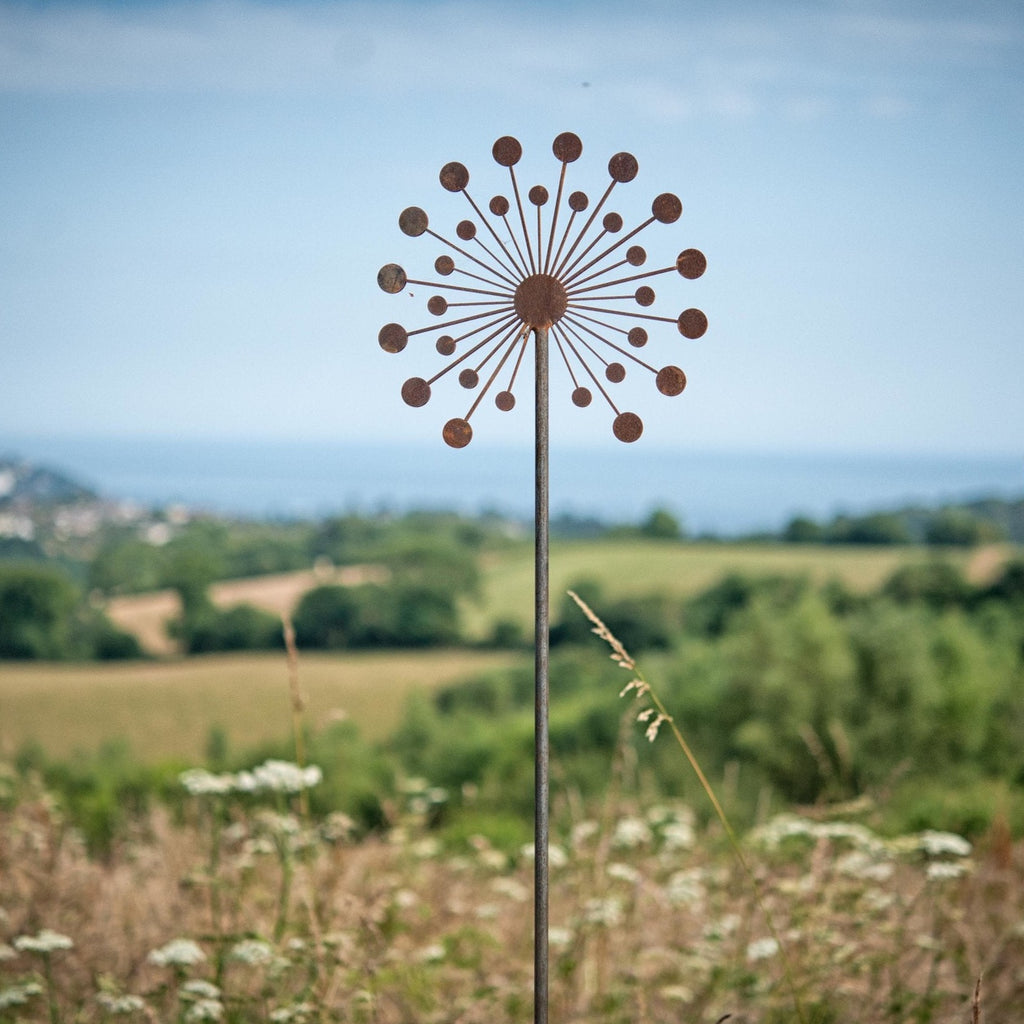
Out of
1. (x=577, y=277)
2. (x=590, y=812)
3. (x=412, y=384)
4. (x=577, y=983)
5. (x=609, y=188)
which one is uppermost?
(x=609, y=188)

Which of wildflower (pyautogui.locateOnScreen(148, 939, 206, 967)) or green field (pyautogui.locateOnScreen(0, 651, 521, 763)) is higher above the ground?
wildflower (pyautogui.locateOnScreen(148, 939, 206, 967))

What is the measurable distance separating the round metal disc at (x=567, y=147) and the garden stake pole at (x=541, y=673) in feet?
A: 0.72

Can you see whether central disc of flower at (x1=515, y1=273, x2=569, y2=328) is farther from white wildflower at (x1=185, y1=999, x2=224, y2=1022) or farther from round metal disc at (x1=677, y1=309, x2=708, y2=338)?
white wildflower at (x1=185, y1=999, x2=224, y2=1022)

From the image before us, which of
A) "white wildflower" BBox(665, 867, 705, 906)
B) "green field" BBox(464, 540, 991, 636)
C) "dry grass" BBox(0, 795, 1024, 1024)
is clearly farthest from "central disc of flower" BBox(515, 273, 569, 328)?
"green field" BBox(464, 540, 991, 636)

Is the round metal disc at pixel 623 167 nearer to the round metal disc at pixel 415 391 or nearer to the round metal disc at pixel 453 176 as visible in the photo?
the round metal disc at pixel 453 176

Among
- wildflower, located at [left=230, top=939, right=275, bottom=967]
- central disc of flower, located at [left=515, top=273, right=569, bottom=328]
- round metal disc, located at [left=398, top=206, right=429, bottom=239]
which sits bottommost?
wildflower, located at [left=230, top=939, right=275, bottom=967]

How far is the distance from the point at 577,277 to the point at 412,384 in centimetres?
23

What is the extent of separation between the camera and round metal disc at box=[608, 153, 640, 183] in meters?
1.21

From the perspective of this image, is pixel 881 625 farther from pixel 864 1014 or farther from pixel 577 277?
pixel 577 277

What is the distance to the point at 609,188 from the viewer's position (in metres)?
1.20

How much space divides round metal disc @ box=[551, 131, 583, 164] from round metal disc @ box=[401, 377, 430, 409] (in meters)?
0.32

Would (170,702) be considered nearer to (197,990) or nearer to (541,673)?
(197,990)

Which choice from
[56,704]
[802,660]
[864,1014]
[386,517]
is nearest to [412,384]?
[864,1014]

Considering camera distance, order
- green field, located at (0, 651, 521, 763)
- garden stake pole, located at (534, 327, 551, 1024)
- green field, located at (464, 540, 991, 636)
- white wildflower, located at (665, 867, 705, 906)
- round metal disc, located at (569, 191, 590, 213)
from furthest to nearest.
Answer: green field, located at (464, 540, 991, 636)
green field, located at (0, 651, 521, 763)
white wildflower, located at (665, 867, 705, 906)
round metal disc, located at (569, 191, 590, 213)
garden stake pole, located at (534, 327, 551, 1024)
